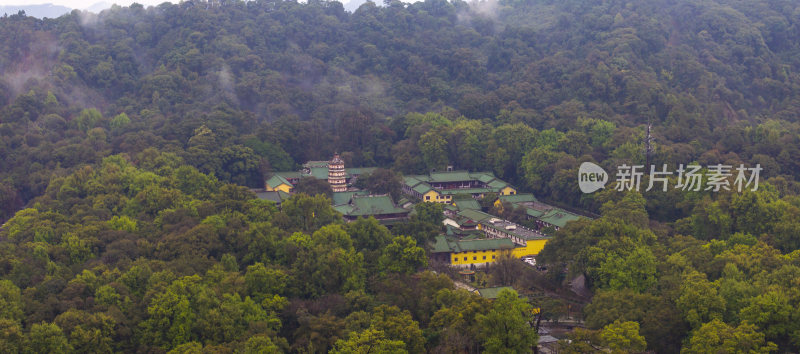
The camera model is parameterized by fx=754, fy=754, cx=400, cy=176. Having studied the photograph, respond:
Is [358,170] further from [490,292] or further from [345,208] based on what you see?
[490,292]

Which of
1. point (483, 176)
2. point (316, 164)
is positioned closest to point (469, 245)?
point (483, 176)

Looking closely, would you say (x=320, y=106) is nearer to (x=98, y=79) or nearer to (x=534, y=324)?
(x=98, y=79)

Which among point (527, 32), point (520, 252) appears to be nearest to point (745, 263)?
point (520, 252)

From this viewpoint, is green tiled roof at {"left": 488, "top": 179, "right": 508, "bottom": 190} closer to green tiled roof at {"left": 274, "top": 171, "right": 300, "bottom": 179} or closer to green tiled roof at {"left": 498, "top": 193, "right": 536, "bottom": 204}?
green tiled roof at {"left": 498, "top": 193, "right": 536, "bottom": 204}

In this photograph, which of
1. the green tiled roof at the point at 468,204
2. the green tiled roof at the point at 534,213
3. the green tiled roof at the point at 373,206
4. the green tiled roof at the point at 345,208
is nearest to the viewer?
the green tiled roof at the point at 373,206

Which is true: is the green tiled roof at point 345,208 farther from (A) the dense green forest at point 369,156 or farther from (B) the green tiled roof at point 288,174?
(B) the green tiled roof at point 288,174

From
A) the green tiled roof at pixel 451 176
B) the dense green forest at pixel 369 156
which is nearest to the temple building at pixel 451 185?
the green tiled roof at pixel 451 176

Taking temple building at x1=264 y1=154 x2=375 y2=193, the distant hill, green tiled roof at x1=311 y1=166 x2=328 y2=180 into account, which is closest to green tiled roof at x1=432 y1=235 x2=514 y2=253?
temple building at x1=264 y1=154 x2=375 y2=193
